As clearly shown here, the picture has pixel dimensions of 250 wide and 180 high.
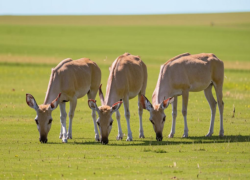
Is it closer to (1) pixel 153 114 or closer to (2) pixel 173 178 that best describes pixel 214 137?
(1) pixel 153 114

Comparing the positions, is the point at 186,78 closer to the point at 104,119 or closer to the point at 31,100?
the point at 104,119

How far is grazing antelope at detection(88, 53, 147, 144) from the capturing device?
16891 millimetres

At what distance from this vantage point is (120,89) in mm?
18469

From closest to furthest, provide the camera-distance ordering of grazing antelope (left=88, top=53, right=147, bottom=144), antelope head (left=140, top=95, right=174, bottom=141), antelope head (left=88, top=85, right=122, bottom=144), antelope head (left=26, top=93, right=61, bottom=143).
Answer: antelope head (left=88, top=85, right=122, bottom=144)
grazing antelope (left=88, top=53, right=147, bottom=144)
antelope head (left=26, top=93, right=61, bottom=143)
antelope head (left=140, top=95, right=174, bottom=141)

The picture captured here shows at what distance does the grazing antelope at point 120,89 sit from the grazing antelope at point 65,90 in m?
1.08

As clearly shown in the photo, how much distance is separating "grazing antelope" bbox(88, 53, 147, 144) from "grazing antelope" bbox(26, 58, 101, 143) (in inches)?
42.6

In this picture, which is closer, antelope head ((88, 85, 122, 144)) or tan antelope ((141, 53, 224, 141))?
antelope head ((88, 85, 122, 144))

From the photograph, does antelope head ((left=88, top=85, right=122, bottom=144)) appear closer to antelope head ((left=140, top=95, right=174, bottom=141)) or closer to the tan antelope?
antelope head ((left=140, top=95, right=174, bottom=141))

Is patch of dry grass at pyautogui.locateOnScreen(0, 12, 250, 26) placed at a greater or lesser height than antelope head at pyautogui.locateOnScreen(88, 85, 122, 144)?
lesser

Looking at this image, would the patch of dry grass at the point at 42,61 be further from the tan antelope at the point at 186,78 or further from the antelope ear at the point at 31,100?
the antelope ear at the point at 31,100

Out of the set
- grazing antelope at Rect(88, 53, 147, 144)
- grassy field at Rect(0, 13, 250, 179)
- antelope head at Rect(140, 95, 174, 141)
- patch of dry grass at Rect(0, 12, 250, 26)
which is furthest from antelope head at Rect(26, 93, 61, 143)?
patch of dry grass at Rect(0, 12, 250, 26)

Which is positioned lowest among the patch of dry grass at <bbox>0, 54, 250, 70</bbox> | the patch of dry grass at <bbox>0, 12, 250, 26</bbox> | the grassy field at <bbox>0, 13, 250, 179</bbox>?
the patch of dry grass at <bbox>0, 12, 250, 26</bbox>

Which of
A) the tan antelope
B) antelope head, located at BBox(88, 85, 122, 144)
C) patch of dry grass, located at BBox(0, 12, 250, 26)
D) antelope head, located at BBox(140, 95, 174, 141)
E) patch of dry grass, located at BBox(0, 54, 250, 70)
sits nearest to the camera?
antelope head, located at BBox(88, 85, 122, 144)

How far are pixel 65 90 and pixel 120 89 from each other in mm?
1700
